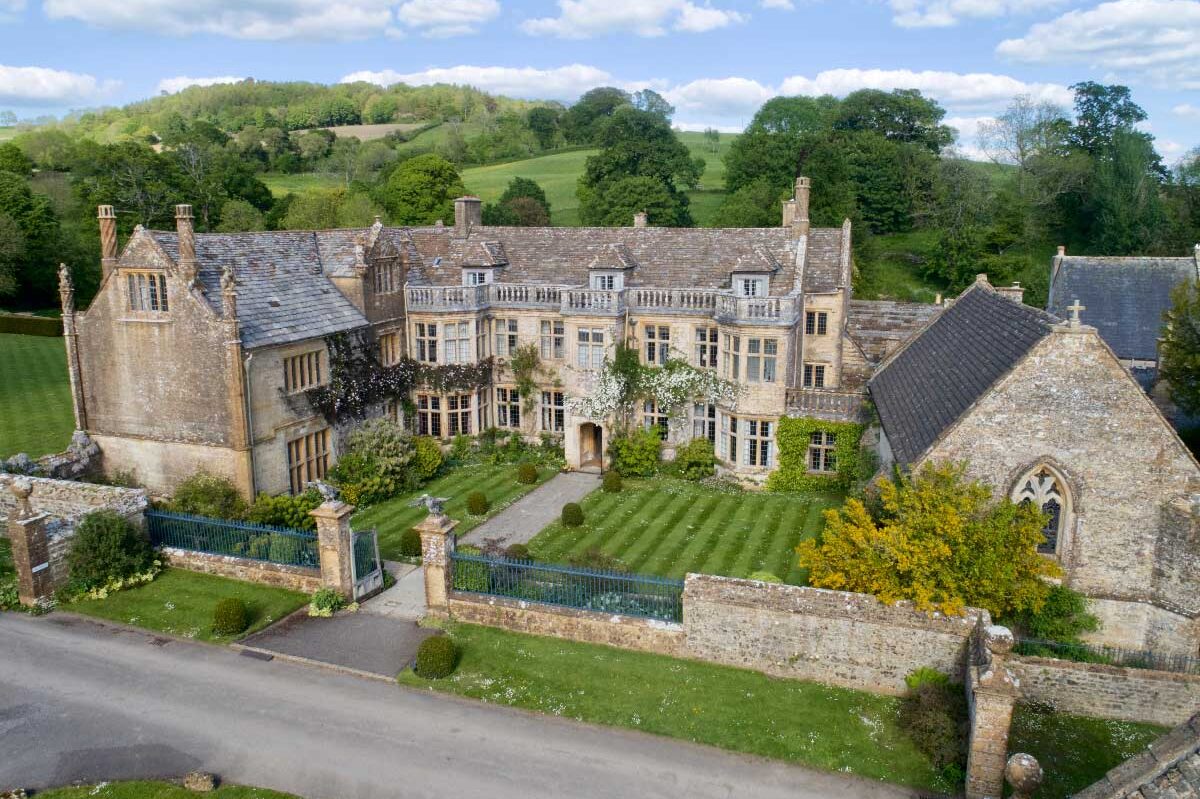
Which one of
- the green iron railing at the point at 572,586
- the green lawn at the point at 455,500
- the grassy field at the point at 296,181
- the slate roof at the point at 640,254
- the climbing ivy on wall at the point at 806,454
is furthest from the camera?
the grassy field at the point at 296,181

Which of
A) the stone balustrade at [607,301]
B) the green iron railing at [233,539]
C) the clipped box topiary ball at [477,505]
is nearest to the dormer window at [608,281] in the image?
the stone balustrade at [607,301]

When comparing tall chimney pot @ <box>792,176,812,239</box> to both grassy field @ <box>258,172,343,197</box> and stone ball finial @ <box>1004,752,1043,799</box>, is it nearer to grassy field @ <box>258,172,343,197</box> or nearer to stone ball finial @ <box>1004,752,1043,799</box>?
stone ball finial @ <box>1004,752,1043,799</box>

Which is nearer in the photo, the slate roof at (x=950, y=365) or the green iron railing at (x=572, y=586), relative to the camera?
the green iron railing at (x=572, y=586)

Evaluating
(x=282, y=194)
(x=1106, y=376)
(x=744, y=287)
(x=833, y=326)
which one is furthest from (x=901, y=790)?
(x=282, y=194)

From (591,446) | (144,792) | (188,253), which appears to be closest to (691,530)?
(591,446)

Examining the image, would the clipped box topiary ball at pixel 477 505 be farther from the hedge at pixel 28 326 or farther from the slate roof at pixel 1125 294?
the hedge at pixel 28 326

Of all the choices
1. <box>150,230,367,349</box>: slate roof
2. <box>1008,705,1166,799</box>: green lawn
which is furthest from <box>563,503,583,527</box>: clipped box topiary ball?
<box>1008,705,1166,799</box>: green lawn
